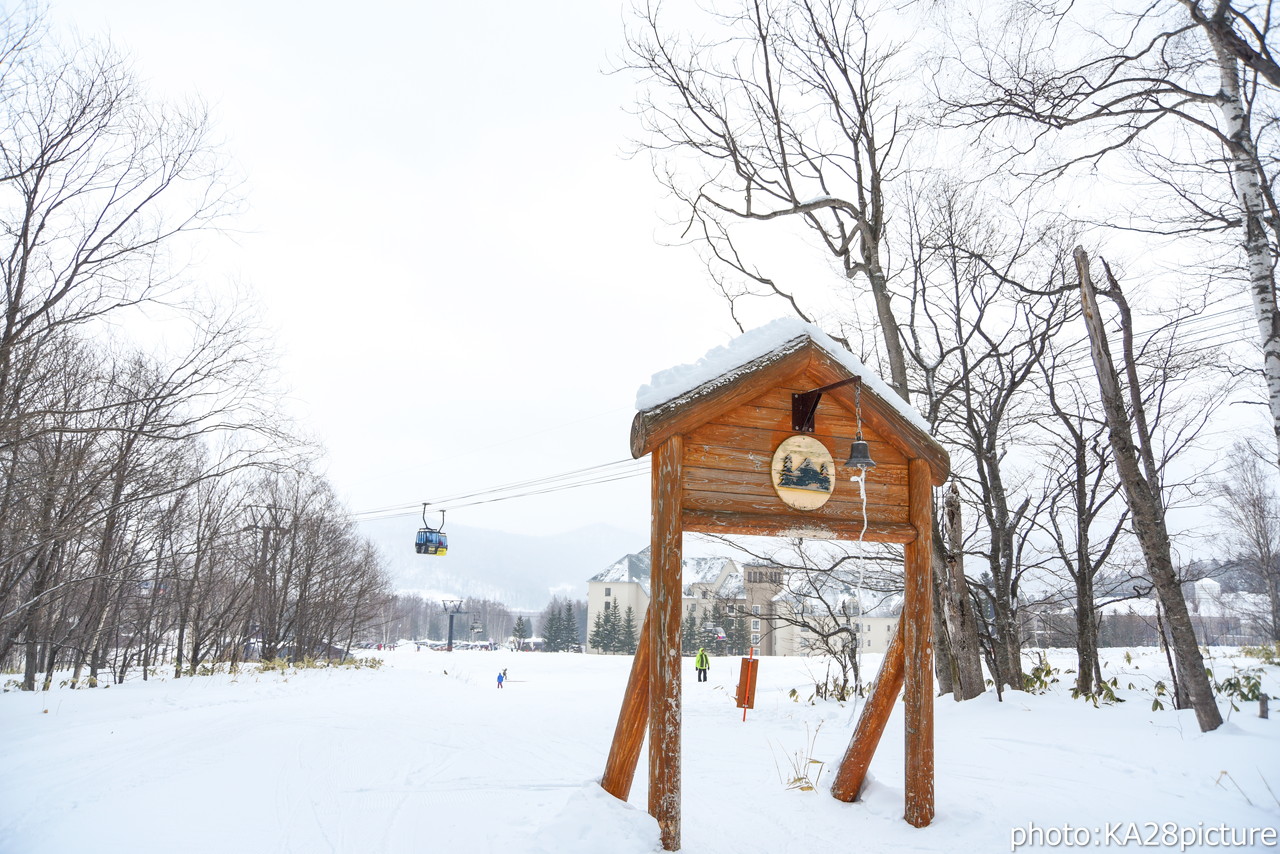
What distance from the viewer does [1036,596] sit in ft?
57.2

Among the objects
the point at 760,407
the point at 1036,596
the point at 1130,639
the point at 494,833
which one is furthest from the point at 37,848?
the point at 1130,639

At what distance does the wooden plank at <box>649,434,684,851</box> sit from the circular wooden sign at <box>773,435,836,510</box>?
29.8 inches

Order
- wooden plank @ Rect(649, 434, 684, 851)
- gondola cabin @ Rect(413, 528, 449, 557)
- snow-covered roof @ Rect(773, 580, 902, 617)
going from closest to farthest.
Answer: wooden plank @ Rect(649, 434, 684, 851)
snow-covered roof @ Rect(773, 580, 902, 617)
gondola cabin @ Rect(413, 528, 449, 557)

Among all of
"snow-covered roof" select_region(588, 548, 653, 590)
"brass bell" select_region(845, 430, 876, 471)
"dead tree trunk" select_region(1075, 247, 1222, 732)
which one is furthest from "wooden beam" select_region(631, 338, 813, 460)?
"snow-covered roof" select_region(588, 548, 653, 590)

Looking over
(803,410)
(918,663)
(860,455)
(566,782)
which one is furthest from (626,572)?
(860,455)

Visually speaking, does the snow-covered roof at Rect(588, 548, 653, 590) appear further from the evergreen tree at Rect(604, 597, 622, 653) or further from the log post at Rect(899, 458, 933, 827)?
the log post at Rect(899, 458, 933, 827)

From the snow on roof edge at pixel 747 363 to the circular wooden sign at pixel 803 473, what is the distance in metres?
0.61

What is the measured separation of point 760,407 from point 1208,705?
5549mm

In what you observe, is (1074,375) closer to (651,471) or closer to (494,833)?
(651,471)

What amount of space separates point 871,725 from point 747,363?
2.76m

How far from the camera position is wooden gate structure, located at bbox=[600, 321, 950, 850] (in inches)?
157

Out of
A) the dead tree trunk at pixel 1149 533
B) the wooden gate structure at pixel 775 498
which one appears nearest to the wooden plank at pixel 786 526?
the wooden gate structure at pixel 775 498

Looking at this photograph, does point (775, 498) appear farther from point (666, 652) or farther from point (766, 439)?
point (666, 652)

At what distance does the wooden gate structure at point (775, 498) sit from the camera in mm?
3998
